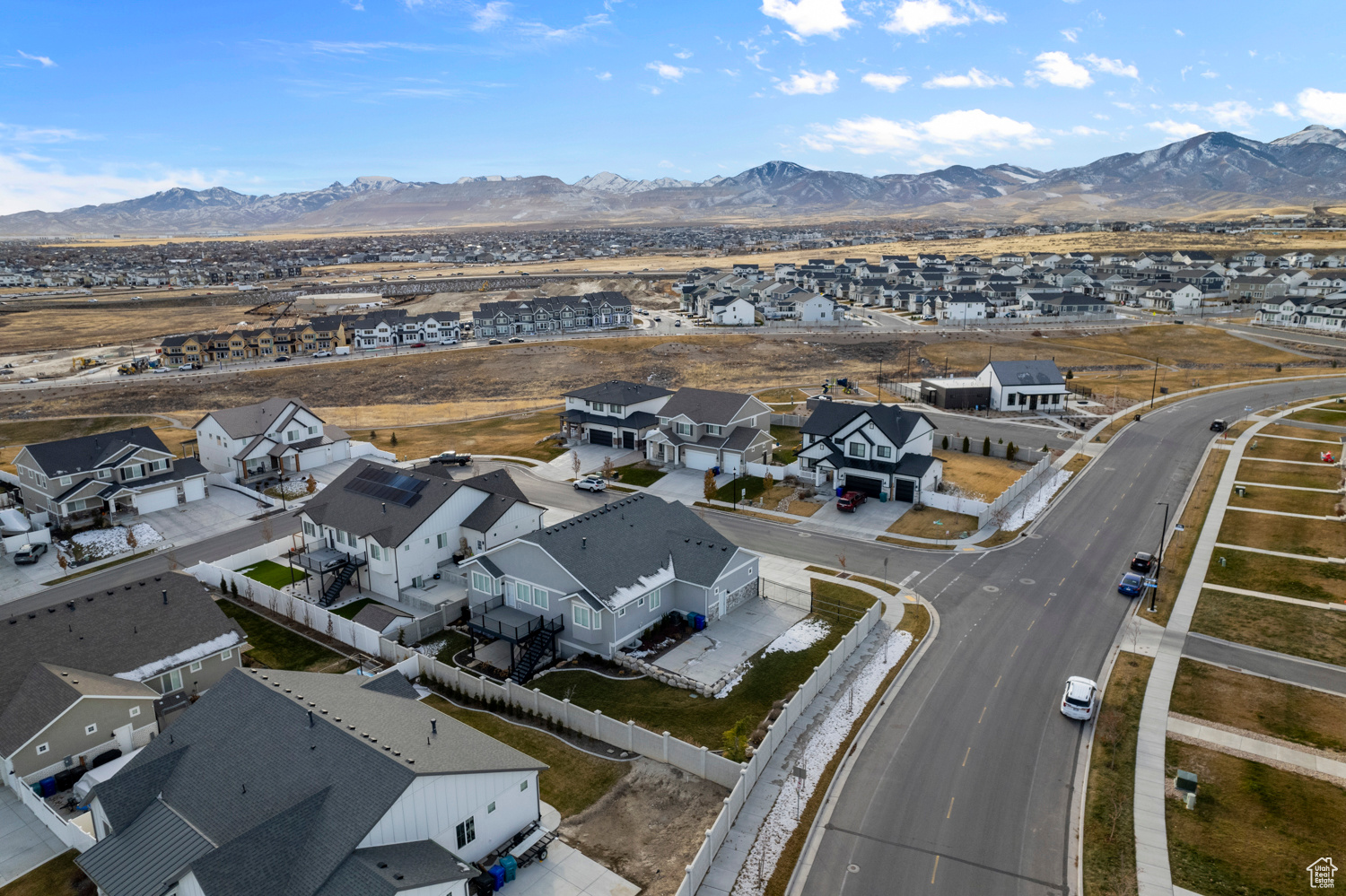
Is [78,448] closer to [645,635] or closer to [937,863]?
[645,635]

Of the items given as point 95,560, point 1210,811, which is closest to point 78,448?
point 95,560

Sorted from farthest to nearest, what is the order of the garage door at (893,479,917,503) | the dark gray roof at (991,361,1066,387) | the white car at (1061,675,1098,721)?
the dark gray roof at (991,361,1066,387), the garage door at (893,479,917,503), the white car at (1061,675,1098,721)

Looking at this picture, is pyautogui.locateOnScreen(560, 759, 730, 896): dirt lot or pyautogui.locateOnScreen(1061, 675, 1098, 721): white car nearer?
pyautogui.locateOnScreen(560, 759, 730, 896): dirt lot

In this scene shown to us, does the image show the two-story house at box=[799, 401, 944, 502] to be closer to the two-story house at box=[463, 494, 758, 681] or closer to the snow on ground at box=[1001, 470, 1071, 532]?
the snow on ground at box=[1001, 470, 1071, 532]

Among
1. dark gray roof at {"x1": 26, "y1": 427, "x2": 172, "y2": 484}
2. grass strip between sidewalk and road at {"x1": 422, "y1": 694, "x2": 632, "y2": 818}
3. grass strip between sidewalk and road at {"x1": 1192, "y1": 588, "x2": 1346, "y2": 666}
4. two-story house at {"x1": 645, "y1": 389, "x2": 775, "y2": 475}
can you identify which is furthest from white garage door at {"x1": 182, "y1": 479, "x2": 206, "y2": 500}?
grass strip between sidewalk and road at {"x1": 1192, "y1": 588, "x2": 1346, "y2": 666}

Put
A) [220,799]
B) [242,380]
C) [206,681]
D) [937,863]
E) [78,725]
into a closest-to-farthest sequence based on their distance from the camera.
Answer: [220,799] → [937,863] → [78,725] → [206,681] → [242,380]

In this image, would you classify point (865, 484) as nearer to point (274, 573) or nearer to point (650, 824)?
point (650, 824)
